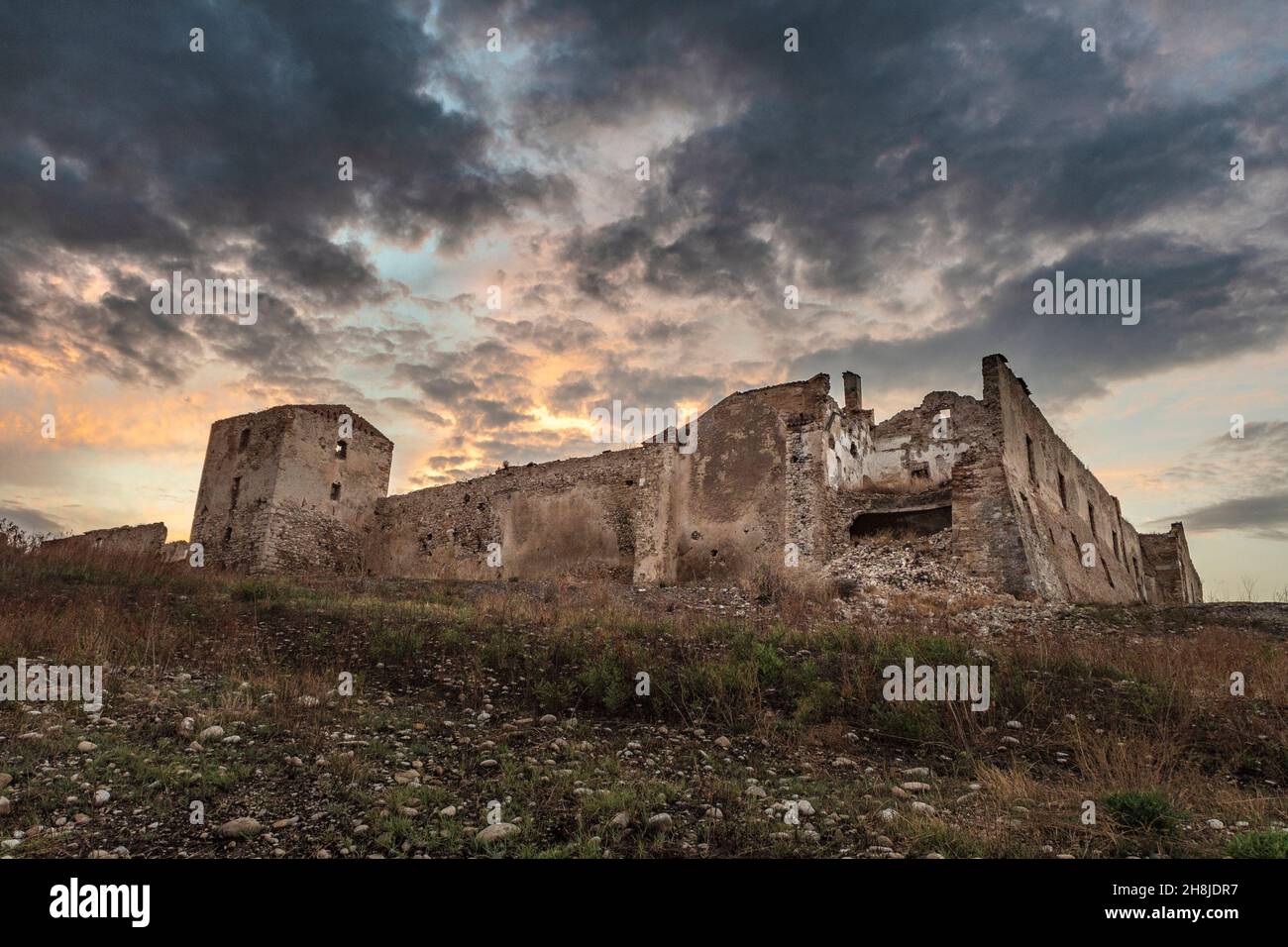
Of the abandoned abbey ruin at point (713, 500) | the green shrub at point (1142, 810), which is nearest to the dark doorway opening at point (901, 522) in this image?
the abandoned abbey ruin at point (713, 500)

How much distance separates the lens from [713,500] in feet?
62.1

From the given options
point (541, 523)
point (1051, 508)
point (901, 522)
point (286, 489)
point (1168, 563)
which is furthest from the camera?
point (1168, 563)

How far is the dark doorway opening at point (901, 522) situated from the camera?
1719 cm

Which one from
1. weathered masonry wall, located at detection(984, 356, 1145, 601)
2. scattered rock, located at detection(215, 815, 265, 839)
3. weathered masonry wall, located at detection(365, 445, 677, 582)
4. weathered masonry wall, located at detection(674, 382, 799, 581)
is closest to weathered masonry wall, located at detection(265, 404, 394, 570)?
weathered masonry wall, located at detection(365, 445, 677, 582)

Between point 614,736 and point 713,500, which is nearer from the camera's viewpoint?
point 614,736

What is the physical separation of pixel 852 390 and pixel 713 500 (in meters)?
6.03

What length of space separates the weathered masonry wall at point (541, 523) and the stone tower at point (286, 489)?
1.20 metres

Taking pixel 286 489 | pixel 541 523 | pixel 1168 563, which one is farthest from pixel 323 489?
pixel 1168 563

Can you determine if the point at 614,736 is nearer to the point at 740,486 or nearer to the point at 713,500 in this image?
the point at 740,486

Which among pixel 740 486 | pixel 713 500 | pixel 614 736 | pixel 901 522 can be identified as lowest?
pixel 614 736

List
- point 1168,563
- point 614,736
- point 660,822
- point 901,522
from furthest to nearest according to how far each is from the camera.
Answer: point 1168,563 → point 901,522 → point 614,736 → point 660,822

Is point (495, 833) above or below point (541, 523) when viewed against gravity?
below

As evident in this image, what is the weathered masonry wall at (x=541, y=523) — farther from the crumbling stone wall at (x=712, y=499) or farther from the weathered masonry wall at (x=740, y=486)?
the weathered masonry wall at (x=740, y=486)
